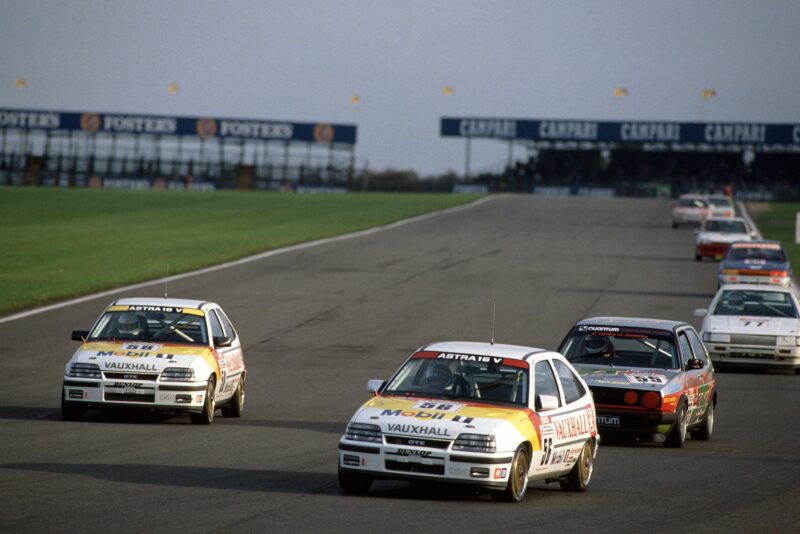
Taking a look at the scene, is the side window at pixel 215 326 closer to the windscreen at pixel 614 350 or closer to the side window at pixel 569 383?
the windscreen at pixel 614 350

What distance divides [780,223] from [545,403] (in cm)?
5709

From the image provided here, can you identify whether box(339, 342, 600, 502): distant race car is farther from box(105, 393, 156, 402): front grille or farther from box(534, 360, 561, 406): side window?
box(105, 393, 156, 402): front grille

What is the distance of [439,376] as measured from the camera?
11172 millimetres

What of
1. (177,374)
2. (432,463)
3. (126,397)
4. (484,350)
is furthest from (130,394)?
(432,463)

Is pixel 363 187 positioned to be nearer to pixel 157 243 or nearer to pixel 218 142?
pixel 218 142

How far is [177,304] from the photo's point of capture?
54.1ft

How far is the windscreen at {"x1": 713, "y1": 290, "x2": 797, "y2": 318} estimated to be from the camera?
23.9 metres

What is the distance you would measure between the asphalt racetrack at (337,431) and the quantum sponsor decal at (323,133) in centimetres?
6350

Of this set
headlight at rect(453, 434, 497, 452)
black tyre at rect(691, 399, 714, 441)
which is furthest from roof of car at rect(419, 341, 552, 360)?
black tyre at rect(691, 399, 714, 441)

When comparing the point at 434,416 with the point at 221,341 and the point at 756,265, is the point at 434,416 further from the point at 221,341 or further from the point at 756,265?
the point at 756,265

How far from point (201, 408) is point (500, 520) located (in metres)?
6.43

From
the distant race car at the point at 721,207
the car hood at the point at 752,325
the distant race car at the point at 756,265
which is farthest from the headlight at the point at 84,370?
the distant race car at the point at 721,207

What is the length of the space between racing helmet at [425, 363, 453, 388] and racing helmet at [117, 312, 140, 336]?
19.6 ft

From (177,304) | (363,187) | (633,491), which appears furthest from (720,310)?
(363,187)
